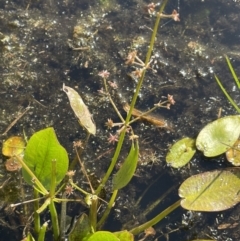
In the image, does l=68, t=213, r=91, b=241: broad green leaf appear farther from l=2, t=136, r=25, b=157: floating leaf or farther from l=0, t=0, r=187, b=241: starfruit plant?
l=2, t=136, r=25, b=157: floating leaf

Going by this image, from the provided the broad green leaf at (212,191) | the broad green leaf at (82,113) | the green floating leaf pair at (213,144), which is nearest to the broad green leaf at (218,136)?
the green floating leaf pair at (213,144)

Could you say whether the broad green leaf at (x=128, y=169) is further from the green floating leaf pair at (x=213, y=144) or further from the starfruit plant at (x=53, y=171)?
the green floating leaf pair at (x=213, y=144)

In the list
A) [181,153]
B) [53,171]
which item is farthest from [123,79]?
[53,171]

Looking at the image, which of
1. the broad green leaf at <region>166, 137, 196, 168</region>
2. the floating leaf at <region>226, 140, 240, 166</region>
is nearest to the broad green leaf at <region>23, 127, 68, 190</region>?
the broad green leaf at <region>166, 137, 196, 168</region>

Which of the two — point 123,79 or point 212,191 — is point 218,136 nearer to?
point 212,191

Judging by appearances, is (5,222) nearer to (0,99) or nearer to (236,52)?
(0,99)
